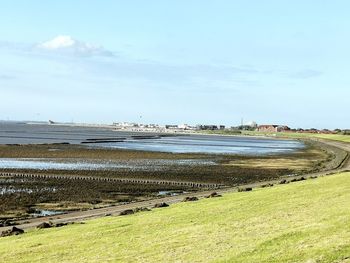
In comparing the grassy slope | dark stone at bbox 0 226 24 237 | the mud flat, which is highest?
the grassy slope

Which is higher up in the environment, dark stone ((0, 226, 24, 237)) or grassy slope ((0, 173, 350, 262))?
grassy slope ((0, 173, 350, 262))

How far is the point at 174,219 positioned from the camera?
21656 mm

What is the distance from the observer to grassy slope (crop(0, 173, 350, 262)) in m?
13.8

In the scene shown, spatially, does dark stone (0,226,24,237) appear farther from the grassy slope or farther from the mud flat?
the mud flat

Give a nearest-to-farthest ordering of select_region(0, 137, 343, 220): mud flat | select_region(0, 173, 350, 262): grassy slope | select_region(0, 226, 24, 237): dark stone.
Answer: select_region(0, 173, 350, 262): grassy slope
select_region(0, 226, 24, 237): dark stone
select_region(0, 137, 343, 220): mud flat

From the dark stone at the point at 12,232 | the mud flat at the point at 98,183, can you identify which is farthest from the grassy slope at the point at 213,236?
the mud flat at the point at 98,183

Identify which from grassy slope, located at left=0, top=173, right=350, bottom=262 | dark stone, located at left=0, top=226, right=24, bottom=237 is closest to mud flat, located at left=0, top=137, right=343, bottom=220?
dark stone, located at left=0, top=226, right=24, bottom=237

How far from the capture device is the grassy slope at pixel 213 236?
13781mm

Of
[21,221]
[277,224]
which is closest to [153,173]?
[21,221]

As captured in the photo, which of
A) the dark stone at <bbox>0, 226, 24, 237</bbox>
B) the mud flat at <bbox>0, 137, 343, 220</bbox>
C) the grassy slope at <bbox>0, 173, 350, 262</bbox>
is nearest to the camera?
the grassy slope at <bbox>0, 173, 350, 262</bbox>

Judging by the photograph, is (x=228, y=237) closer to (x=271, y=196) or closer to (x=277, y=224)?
(x=277, y=224)

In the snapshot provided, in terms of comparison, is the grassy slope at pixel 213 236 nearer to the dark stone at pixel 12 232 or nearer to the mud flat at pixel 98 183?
the dark stone at pixel 12 232

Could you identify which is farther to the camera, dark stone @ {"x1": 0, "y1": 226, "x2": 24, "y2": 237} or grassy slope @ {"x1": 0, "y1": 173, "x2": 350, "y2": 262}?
dark stone @ {"x1": 0, "y1": 226, "x2": 24, "y2": 237}

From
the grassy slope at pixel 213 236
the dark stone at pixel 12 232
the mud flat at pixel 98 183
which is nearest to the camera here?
the grassy slope at pixel 213 236
